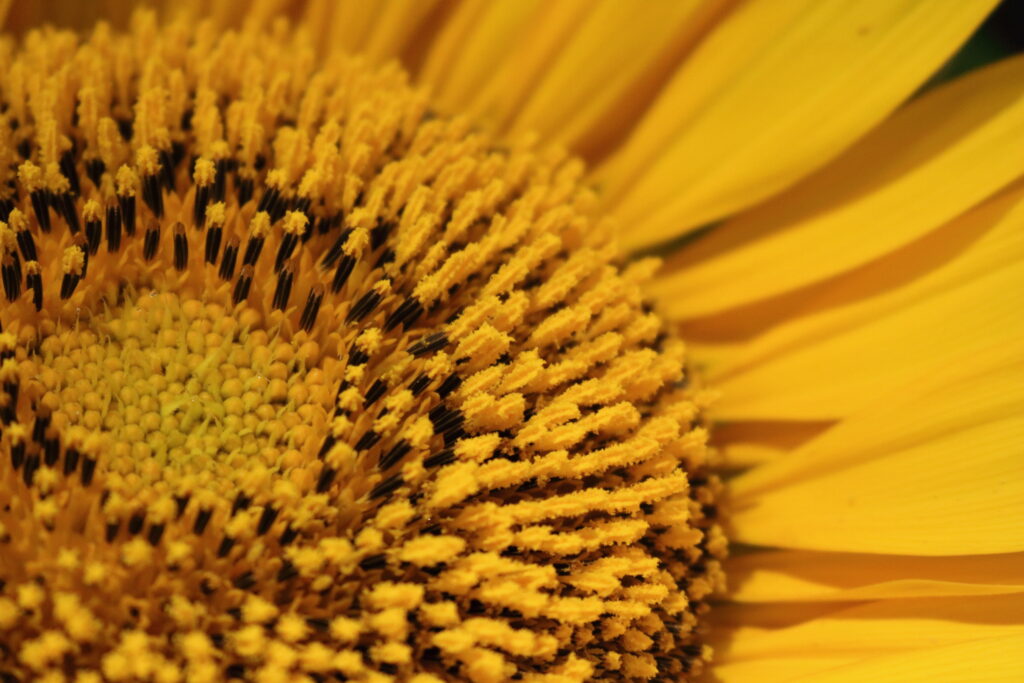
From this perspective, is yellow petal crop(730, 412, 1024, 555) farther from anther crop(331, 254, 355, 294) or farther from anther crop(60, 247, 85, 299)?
anther crop(60, 247, 85, 299)

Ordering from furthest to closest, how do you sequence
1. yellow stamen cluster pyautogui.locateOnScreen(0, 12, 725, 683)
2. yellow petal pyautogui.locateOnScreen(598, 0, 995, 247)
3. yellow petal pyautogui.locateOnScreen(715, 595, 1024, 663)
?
yellow petal pyautogui.locateOnScreen(598, 0, 995, 247) < yellow petal pyautogui.locateOnScreen(715, 595, 1024, 663) < yellow stamen cluster pyautogui.locateOnScreen(0, 12, 725, 683)

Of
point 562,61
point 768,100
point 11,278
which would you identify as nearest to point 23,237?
point 11,278

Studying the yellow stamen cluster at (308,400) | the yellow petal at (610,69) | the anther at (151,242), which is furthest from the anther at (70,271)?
the yellow petal at (610,69)

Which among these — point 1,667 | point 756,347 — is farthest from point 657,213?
point 1,667

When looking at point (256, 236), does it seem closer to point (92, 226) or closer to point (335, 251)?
point (335, 251)

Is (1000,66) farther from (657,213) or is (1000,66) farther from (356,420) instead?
(356,420)

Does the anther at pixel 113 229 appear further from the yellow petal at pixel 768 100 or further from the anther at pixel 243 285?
the yellow petal at pixel 768 100

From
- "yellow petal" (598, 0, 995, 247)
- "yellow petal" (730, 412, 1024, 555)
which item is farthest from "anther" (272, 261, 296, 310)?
"yellow petal" (730, 412, 1024, 555)
